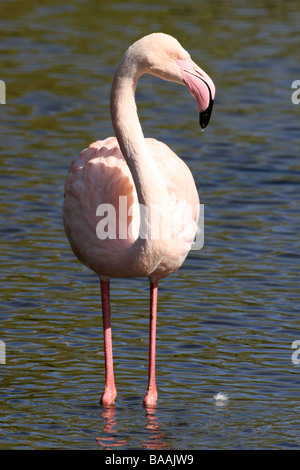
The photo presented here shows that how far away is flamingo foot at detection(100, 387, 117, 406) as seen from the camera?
651 centimetres

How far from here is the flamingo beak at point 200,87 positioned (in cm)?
564

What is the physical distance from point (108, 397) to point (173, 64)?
6.62 ft

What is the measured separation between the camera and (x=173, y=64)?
5723mm

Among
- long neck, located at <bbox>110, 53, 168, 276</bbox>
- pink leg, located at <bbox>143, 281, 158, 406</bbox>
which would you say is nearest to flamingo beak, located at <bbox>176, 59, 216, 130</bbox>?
long neck, located at <bbox>110, 53, 168, 276</bbox>

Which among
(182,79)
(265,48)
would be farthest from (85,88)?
(182,79)

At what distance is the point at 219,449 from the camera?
5.83 metres

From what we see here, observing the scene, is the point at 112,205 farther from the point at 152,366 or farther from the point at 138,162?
the point at 152,366

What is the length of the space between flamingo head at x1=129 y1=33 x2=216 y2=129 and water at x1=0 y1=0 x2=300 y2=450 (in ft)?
5.93

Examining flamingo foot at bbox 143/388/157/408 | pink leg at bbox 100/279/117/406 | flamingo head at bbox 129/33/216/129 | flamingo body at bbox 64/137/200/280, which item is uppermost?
flamingo head at bbox 129/33/216/129

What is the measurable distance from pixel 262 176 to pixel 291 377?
4824mm

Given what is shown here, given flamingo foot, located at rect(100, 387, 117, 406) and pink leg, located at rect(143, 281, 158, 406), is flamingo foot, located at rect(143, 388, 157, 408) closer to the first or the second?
pink leg, located at rect(143, 281, 158, 406)

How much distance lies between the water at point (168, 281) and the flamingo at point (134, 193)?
18.1 inches

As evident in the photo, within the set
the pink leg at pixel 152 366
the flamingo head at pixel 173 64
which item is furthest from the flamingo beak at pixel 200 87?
the pink leg at pixel 152 366

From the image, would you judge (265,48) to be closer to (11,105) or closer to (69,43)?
(69,43)
